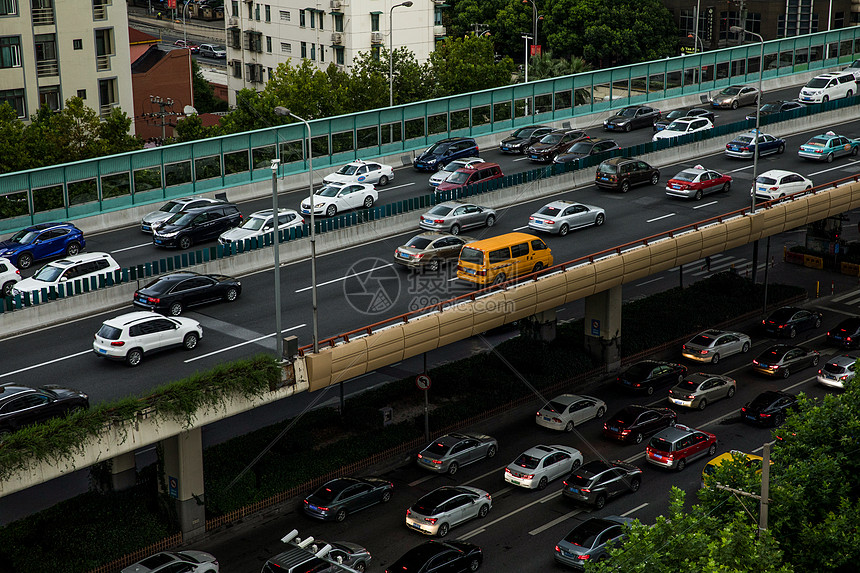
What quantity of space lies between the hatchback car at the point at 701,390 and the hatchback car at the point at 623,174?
13.8m

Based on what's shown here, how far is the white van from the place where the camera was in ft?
262

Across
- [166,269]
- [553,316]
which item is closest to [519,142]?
[553,316]

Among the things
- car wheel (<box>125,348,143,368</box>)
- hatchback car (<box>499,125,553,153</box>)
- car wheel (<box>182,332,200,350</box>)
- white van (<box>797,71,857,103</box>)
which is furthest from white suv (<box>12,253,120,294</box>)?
white van (<box>797,71,857,103</box>)

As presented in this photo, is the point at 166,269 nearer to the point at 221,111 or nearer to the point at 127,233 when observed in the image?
the point at 127,233

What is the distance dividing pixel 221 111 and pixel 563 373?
7796 centimetres

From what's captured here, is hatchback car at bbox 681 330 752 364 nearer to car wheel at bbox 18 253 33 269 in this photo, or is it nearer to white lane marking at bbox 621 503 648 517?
white lane marking at bbox 621 503 648 517

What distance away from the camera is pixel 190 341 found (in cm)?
4062

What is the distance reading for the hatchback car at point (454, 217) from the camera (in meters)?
54.2

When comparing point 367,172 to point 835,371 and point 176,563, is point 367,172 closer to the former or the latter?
point 835,371

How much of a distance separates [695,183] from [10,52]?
48.3m

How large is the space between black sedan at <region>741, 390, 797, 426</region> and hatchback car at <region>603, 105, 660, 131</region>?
1228 inches

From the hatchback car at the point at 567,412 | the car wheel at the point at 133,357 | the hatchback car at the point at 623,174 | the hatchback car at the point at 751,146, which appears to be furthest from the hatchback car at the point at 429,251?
the hatchback car at the point at 751,146

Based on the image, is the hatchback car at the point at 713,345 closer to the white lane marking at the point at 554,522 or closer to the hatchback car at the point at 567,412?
the hatchback car at the point at 567,412

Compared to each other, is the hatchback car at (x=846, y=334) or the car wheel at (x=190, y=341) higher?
the car wheel at (x=190, y=341)
